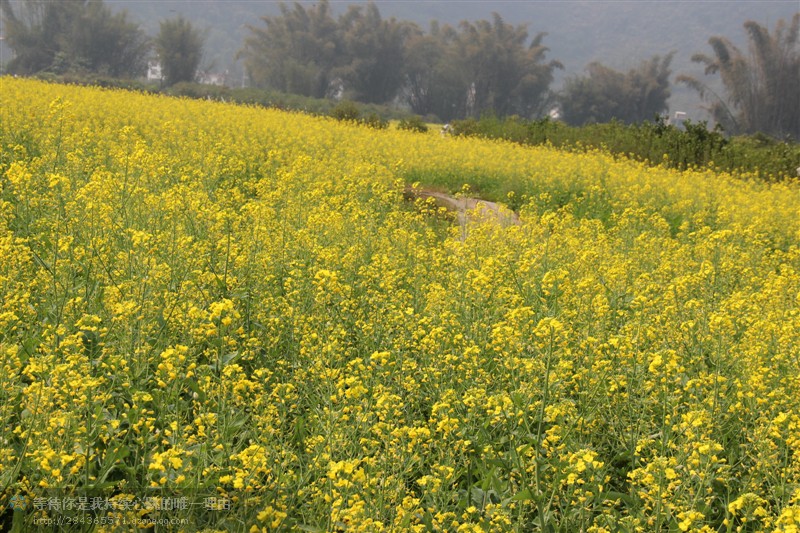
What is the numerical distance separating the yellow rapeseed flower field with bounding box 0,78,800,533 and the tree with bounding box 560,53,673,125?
58.7 metres

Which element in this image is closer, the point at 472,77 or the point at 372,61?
the point at 372,61

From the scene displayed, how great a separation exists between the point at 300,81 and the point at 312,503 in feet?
189

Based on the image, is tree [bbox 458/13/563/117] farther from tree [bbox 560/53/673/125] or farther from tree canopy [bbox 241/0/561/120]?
tree [bbox 560/53/673/125]

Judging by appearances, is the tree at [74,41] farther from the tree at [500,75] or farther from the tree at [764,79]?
the tree at [764,79]

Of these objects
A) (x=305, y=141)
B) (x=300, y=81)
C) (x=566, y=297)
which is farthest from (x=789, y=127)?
(x=566, y=297)

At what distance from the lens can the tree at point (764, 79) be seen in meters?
46.6

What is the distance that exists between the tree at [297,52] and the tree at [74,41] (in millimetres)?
10856

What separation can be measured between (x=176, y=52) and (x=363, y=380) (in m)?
56.0

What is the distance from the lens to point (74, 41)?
5459 centimetres

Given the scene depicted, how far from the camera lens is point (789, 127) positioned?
47094 mm

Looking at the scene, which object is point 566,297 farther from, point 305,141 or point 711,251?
point 305,141

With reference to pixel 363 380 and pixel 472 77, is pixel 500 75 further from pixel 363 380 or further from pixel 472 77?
pixel 363 380

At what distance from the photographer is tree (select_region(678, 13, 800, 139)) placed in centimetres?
4662

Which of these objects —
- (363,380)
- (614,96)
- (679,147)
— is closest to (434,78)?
(614,96)
